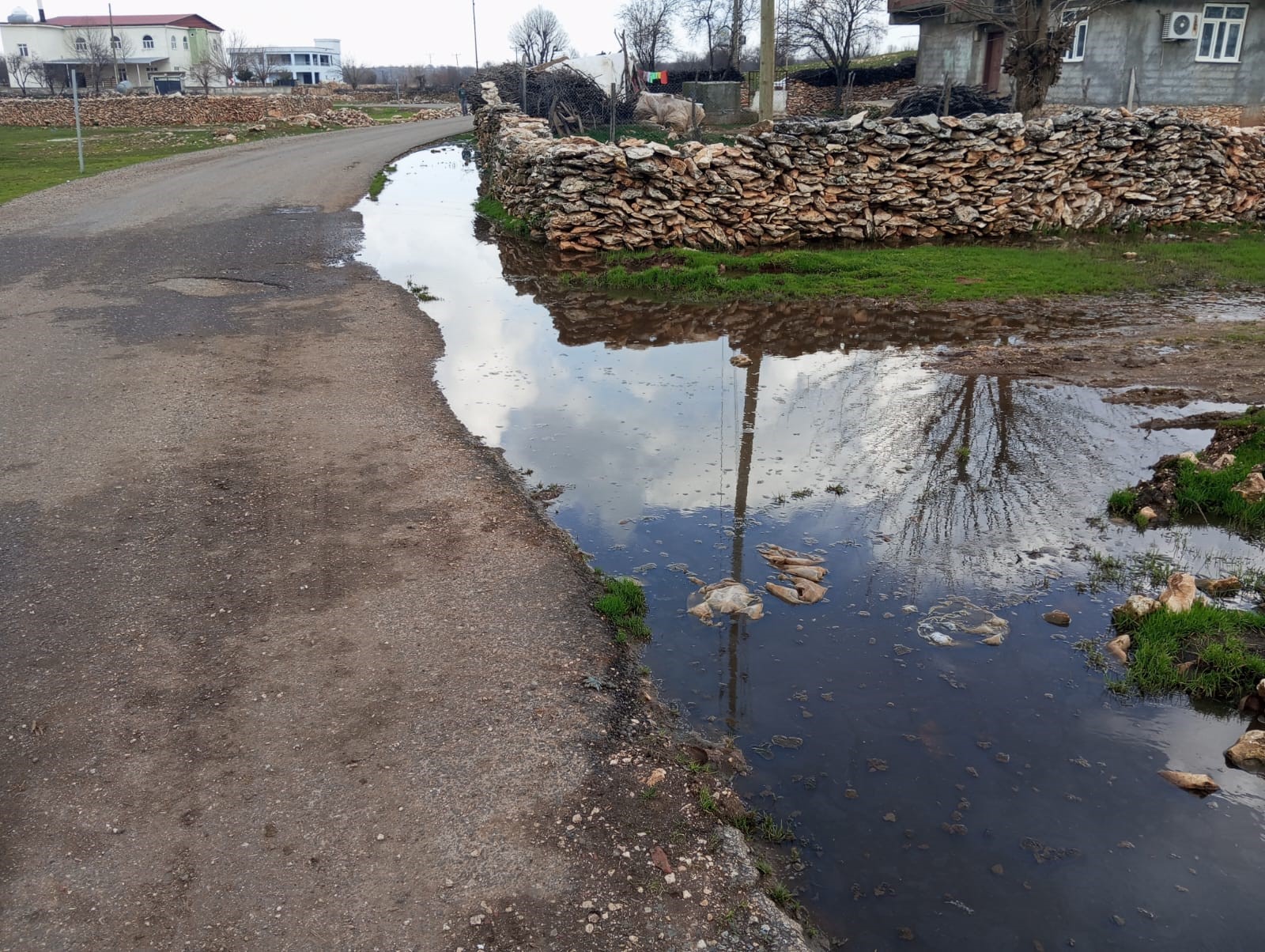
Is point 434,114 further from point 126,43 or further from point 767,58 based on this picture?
point 126,43

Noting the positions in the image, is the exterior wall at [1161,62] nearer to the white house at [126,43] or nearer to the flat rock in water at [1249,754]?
the flat rock in water at [1249,754]

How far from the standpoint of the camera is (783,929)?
11.0ft

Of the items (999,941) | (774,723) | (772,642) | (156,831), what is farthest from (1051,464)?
(156,831)

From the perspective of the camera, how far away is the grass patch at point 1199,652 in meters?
4.76

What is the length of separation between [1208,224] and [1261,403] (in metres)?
10.2

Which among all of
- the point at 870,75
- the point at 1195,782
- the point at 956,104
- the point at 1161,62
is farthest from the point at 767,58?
the point at 870,75

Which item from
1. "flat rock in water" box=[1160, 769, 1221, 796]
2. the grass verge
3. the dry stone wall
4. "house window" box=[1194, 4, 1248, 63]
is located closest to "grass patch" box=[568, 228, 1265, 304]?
the dry stone wall

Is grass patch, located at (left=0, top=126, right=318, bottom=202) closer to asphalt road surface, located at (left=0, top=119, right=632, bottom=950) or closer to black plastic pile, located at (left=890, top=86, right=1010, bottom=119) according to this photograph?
asphalt road surface, located at (left=0, top=119, right=632, bottom=950)

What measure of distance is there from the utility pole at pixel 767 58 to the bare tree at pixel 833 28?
21149 mm

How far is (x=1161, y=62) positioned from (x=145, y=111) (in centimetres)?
3906

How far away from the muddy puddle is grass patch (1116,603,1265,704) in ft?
0.46

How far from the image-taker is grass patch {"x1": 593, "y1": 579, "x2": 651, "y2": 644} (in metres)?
5.15

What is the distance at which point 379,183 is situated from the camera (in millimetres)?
23797

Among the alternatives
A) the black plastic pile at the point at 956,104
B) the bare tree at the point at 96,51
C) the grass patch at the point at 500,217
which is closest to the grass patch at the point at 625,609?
the grass patch at the point at 500,217
